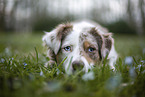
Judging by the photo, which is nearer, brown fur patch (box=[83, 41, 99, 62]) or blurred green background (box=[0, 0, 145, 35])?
brown fur patch (box=[83, 41, 99, 62])

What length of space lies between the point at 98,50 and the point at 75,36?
641mm

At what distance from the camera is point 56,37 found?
3.16 m

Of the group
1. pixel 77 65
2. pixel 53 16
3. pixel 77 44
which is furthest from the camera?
pixel 53 16

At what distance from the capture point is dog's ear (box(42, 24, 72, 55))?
3.08 m

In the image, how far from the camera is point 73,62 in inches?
93.3

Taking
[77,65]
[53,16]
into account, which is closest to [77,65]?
[77,65]

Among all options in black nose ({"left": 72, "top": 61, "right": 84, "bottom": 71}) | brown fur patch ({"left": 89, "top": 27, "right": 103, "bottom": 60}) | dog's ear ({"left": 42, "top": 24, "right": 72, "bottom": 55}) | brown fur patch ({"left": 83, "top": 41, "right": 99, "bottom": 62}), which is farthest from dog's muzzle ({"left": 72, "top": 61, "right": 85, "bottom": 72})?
brown fur patch ({"left": 89, "top": 27, "right": 103, "bottom": 60})

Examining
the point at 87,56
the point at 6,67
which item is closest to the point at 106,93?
the point at 87,56

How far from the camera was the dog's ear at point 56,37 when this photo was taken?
3084 mm

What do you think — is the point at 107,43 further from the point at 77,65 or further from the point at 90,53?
the point at 77,65

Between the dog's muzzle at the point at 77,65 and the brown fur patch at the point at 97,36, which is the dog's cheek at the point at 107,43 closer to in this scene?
the brown fur patch at the point at 97,36

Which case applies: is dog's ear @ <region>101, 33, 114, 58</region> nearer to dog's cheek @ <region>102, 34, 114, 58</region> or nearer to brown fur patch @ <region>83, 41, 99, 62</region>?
dog's cheek @ <region>102, 34, 114, 58</region>

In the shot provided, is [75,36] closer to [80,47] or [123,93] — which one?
[80,47]

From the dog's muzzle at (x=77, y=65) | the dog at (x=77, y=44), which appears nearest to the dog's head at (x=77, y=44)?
the dog at (x=77, y=44)
